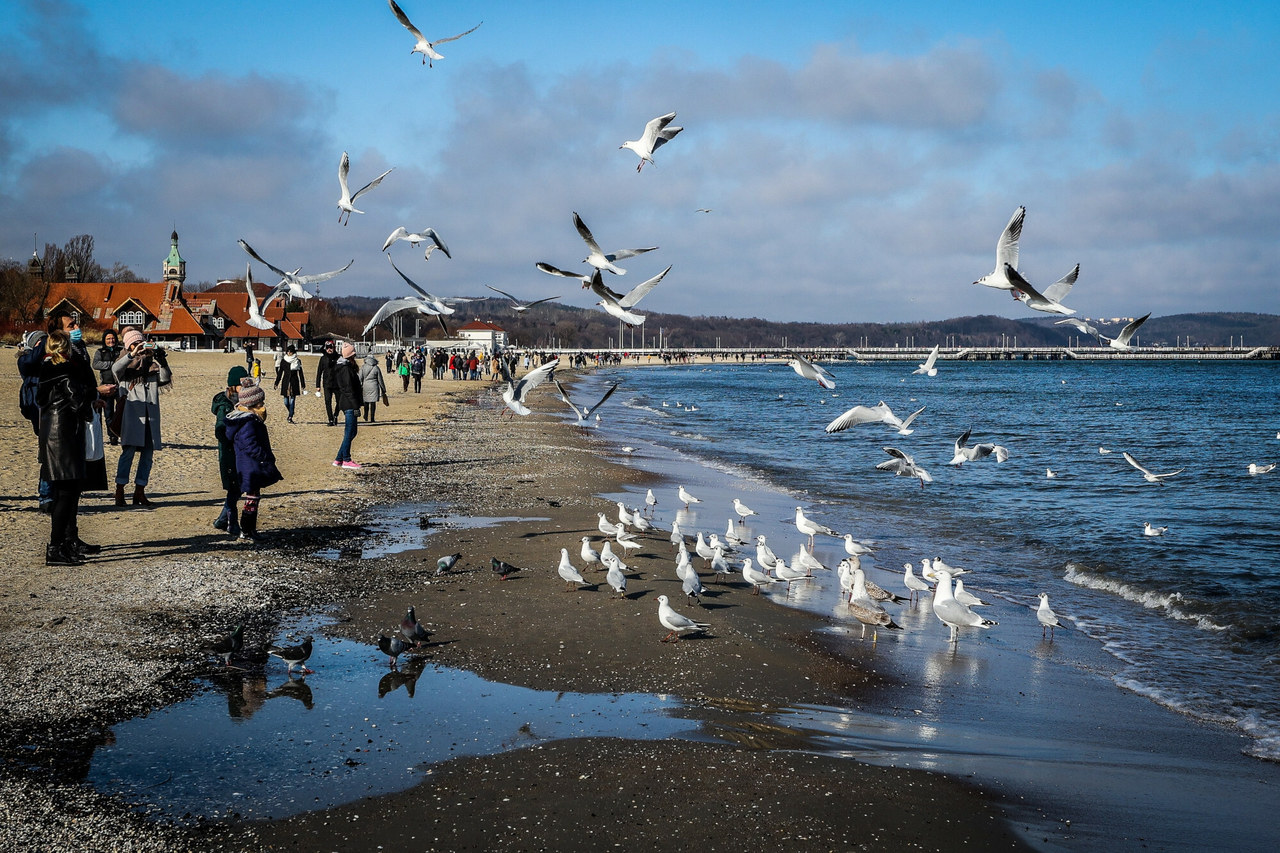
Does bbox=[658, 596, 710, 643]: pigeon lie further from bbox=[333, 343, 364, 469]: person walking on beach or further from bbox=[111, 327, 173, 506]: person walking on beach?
bbox=[333, 343, 364, 469]: person walking on beach

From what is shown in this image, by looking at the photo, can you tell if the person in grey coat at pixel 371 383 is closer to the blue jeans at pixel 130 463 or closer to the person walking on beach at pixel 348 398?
the person walking on beach at pixel 348 398

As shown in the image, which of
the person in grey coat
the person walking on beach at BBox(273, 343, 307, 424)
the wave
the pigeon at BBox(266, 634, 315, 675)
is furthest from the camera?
the person walking on beach at BBox(273, 343, 307, 424)

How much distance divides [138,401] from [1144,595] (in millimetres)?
11111

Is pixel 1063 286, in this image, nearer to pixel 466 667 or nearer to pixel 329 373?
pixel 466 667

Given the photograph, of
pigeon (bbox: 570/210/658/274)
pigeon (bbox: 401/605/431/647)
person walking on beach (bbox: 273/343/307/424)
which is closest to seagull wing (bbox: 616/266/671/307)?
pigeon (bbox: 570/210/658/274)

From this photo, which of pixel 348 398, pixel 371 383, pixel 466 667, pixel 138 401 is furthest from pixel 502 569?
pixel 371 383

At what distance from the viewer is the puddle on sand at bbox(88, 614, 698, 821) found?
13.6 feet

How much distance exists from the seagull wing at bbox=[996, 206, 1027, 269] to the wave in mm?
3933

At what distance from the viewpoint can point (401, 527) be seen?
10336mm

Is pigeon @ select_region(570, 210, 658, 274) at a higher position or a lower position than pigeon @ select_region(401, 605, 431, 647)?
higher

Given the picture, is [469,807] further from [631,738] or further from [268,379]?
[268,379]

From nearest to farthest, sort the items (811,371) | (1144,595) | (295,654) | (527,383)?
1. (295,654)
2. (1144,595)
3. (527,383)
4. (811,371)

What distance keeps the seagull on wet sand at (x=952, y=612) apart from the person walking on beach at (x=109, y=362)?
28.2 ft

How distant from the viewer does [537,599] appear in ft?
25.1
